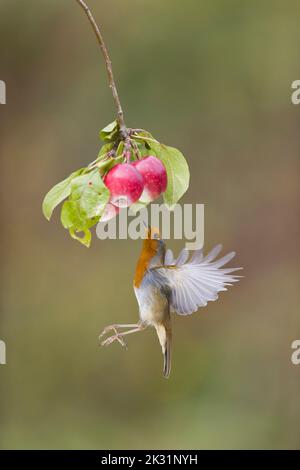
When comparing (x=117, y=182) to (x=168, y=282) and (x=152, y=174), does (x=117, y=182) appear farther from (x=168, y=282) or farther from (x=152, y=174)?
(x=168, y=282)

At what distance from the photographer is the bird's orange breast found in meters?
0.82

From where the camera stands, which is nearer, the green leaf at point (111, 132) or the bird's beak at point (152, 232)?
the green leaf at point (111, 132)

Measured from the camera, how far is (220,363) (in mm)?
2479

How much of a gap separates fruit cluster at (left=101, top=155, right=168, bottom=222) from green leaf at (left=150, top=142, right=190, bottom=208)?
0.04 metres

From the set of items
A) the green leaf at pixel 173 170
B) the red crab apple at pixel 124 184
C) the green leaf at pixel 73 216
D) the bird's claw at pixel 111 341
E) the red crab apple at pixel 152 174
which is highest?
the green leaf at pixel 173 170

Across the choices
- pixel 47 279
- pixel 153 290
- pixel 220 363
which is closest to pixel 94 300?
pixel 47 279

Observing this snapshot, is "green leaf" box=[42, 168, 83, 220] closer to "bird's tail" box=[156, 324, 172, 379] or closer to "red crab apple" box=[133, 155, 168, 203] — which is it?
"red crab apple" box=[133, 155, 168, 203]

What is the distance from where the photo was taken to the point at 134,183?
55cm

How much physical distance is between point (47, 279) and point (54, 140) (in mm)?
522

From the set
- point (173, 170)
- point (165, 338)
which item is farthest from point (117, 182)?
point (165, 338)

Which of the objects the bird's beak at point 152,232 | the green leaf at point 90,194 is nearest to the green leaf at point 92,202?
the green leaf at point 90,194

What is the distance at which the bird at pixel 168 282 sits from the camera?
30.9 inches

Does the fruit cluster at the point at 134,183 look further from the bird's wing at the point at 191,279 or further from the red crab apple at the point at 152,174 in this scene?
the bird's wing at the point at 191,279

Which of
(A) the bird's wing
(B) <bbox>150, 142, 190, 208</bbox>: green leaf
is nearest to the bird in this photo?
(A) the bird's wing
